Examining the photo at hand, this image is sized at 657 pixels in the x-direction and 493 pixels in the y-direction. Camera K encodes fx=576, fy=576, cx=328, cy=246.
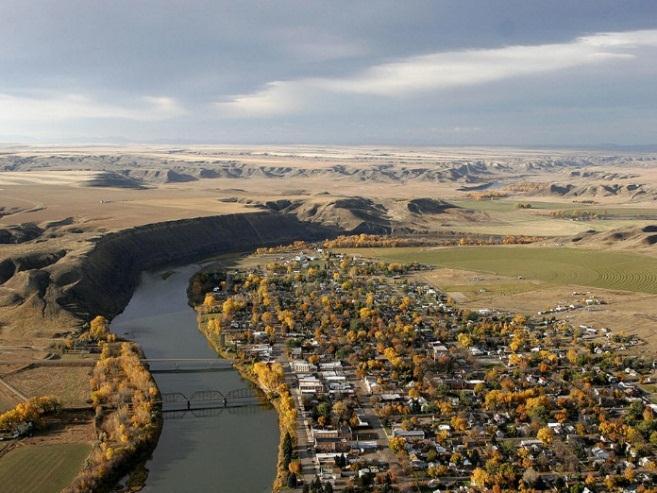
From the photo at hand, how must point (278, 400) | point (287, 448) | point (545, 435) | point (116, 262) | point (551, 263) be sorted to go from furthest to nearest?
point (551, 263), point (116, 262), point (278, 400), point (545, 435), point (287, 448)

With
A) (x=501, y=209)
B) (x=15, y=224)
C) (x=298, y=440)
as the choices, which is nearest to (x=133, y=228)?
(x=15, y=224)

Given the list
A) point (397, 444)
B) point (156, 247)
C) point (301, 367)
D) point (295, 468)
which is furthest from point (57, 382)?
point (156, 247)

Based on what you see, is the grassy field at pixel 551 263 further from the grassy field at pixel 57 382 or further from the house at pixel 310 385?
the grassy field at pixel 57 382

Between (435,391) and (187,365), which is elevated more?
(435,391)

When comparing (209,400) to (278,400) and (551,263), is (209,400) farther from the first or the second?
(551,263)

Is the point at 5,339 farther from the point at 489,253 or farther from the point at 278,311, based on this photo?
the point at 489,253

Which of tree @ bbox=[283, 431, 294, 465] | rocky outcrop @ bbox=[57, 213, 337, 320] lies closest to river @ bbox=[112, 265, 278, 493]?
tree @ bbox=[283, 431, 294, 465]
